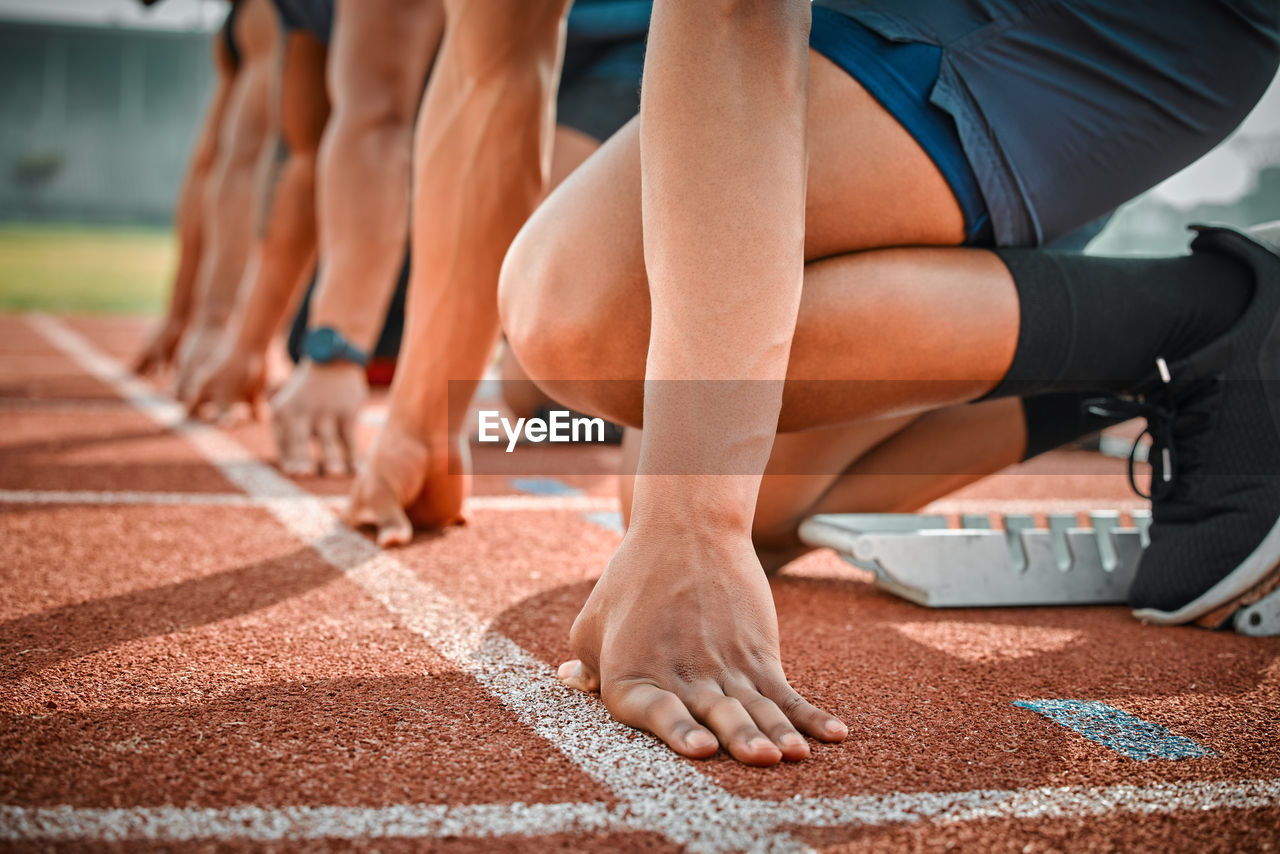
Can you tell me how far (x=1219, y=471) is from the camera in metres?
1.77

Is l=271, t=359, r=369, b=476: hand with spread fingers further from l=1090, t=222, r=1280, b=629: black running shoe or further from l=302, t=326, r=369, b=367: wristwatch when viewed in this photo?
l=1090, t=222, r=1280, b=629: black running shoe

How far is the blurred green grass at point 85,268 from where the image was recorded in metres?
16.8

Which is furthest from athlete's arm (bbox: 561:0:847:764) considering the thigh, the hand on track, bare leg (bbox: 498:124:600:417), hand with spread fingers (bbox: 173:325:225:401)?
the hand on track

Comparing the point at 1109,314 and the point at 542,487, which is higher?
the point at 1109,314

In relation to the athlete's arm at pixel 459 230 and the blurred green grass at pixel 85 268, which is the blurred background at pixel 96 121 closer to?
the blurred green grass at pixel 85 268

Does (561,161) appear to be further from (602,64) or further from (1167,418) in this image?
(1167,418)

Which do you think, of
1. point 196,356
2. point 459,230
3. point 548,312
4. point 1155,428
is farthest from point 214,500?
point 196,356

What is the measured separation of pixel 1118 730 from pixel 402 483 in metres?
1.39

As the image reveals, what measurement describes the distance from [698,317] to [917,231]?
62 cm

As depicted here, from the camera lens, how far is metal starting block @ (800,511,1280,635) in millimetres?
1868

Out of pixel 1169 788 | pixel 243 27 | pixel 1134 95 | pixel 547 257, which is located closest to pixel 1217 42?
pixel 1134 95

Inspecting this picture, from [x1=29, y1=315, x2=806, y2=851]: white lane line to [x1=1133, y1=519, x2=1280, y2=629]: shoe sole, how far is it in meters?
1.03

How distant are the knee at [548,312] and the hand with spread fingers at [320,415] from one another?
1.38m

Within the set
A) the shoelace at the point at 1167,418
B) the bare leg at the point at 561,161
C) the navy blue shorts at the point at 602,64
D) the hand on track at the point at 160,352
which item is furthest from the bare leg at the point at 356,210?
the hand on track at the point at 160,352
